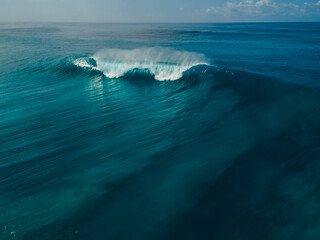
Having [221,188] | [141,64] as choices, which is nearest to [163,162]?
[221,188]

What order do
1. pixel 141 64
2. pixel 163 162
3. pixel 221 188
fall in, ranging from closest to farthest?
1. pixel 221 188
2. pixel 163 162
3. pixel 141 64

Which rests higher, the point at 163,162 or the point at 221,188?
the point at 163,162

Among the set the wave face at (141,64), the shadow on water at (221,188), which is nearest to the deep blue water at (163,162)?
the shadow on water at (221,188)

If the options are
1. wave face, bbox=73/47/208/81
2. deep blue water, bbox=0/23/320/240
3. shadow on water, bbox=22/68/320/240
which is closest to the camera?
shadow on water, bbox=22/68/320/240

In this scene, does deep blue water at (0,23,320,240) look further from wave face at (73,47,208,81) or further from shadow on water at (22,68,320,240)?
wave face at (73,47,208,81)

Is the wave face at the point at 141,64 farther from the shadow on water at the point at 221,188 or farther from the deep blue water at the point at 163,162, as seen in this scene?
the shadow on water at the point at 221,188

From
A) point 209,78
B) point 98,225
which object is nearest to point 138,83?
point 209,78

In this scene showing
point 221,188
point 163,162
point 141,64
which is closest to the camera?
point 221,188

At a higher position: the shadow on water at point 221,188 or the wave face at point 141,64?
the wave face at point 141,64

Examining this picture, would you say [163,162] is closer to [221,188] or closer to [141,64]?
[221,188]

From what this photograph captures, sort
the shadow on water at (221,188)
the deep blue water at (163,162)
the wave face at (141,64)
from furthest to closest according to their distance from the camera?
the wave face at (141,64) → the deep blue water at (163,162) → the shadow on water at (221,188)

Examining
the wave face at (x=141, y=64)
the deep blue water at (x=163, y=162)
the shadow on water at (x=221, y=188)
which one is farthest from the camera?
the wave face at (x=141, y=64)

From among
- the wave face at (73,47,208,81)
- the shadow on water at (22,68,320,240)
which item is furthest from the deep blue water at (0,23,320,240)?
the wave face at (73,47,208,81)
